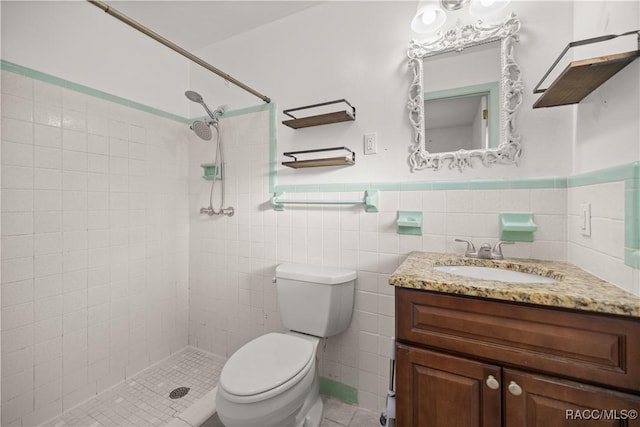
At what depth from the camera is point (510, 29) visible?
1.24 m

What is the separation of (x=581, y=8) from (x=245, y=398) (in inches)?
82.0

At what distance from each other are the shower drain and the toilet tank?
836mm

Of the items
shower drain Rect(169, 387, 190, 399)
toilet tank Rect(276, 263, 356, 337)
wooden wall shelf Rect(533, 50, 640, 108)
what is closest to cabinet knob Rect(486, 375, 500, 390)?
toilet tank Rect(276, 263, 356, 337)

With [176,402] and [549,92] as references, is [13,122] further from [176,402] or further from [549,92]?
[549,92]

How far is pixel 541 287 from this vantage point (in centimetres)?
82

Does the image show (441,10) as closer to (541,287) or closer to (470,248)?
(470,248)

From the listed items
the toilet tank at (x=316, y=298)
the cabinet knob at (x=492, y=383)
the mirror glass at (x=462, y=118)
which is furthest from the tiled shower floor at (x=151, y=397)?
the mirror glass at (x=462, y=118)

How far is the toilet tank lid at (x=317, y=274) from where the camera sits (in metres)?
1.45

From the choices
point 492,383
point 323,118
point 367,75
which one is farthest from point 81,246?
point 492,383

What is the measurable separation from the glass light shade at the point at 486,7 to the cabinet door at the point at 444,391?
1496mm

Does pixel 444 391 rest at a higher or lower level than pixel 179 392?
higher

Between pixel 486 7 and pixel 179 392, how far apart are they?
2.72 m

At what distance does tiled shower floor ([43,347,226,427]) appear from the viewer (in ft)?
4.81

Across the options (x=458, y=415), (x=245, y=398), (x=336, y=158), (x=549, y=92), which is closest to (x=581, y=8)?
(x=549, y=92)
